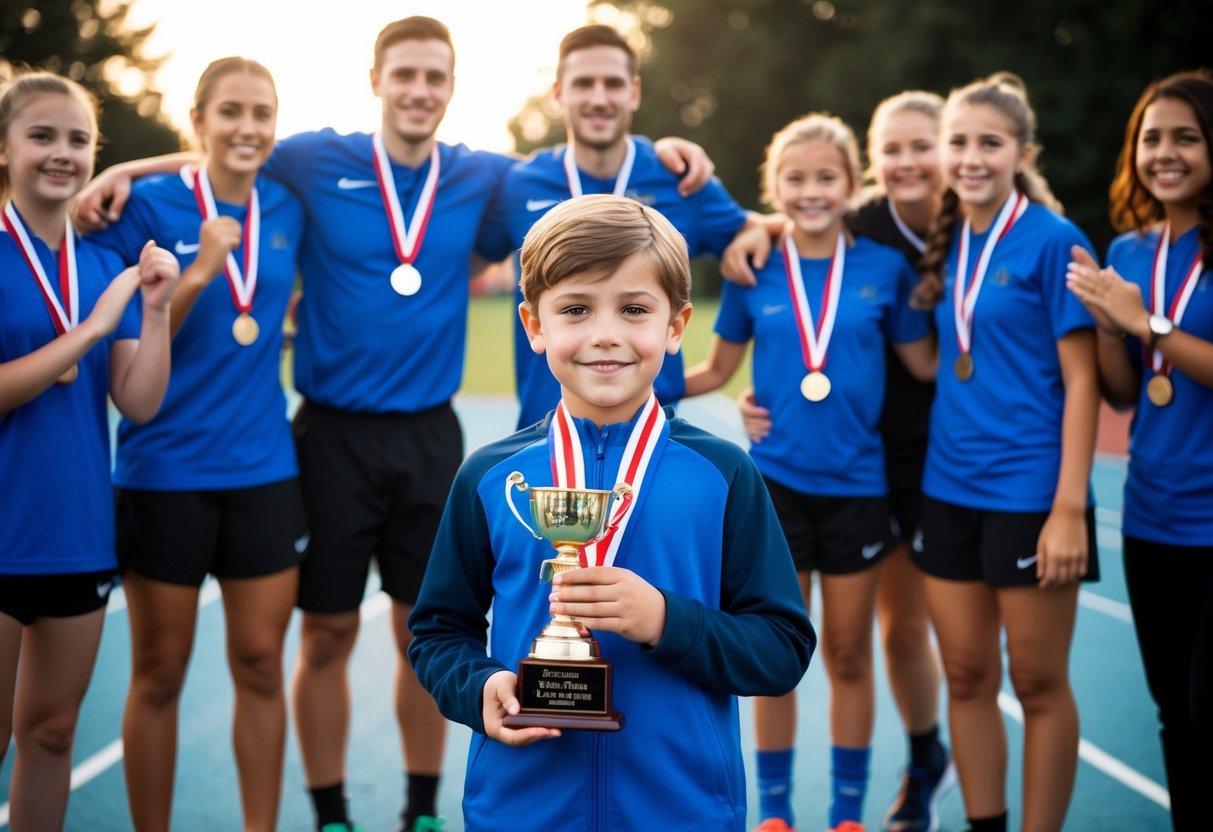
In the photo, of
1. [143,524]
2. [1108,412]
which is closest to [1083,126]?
[1108,412]

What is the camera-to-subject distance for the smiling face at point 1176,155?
3.45 m

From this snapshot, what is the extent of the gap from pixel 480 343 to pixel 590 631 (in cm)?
2714

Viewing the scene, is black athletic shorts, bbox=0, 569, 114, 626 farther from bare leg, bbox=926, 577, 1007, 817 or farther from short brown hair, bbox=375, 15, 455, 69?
bare leg, bbox=926, 577, 1007, 817

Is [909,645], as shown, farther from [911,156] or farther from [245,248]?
[245,248]

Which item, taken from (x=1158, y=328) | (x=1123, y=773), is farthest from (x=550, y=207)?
(x=1123, y=773)

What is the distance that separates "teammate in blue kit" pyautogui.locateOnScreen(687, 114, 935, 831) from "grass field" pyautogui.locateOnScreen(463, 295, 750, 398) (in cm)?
919

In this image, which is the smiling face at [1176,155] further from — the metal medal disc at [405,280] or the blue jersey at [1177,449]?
the metal medal disc at [405,280]

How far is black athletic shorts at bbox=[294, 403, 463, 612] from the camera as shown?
3.88 metres

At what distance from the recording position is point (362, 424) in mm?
3887

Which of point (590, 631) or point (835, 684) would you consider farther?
point (835, 684)

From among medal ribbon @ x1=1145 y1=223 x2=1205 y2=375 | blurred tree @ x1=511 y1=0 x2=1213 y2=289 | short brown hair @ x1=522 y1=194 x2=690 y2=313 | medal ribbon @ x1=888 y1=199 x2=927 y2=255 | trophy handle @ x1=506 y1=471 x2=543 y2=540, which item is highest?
blurred tree @ x1=511 y1=0 x2=1213 y2=289

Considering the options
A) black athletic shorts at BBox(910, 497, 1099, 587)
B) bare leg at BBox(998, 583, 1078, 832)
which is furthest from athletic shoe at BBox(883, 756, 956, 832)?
black athletic shorts at BBox(910, 497, 1099, 587)

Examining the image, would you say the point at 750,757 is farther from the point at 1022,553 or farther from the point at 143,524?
the point at 143,524

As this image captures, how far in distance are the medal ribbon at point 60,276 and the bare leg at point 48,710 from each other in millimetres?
808
